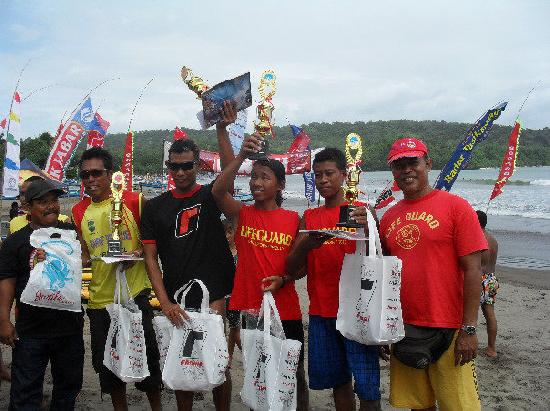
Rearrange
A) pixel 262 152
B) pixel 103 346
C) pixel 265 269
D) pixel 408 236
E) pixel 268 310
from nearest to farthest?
pixel 408 236, pixel 268 310, pixel 262 152, pixel 265 269, pixel 103 346

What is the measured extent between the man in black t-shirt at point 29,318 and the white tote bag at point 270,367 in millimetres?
1465

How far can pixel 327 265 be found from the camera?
3.37 meters

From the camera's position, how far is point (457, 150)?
6914mm

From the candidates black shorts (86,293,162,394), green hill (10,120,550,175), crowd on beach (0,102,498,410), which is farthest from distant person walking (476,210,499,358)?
green hill (10,120,550,175)

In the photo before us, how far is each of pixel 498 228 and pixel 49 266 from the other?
22072 millimetres

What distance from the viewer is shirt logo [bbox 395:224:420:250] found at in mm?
3002

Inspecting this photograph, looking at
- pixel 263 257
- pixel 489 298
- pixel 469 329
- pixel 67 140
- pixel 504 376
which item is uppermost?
pixel 67 140

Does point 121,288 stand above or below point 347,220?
below

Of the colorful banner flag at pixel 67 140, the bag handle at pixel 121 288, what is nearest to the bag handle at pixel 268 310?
the bag handle at pixel 121 288

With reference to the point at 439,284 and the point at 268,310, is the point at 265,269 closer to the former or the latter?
the point at 268,310

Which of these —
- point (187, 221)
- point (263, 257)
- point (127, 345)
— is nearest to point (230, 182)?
point (187, 221)

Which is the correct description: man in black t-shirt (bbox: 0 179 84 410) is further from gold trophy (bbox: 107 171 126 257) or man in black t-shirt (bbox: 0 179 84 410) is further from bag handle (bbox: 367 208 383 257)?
bag handle (bbox: 367 208 383 257)

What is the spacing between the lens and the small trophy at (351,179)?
295cm

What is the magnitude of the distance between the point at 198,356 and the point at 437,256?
168 centimetres
